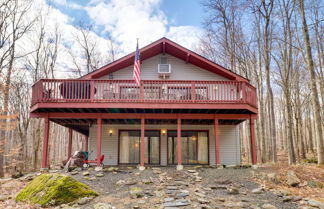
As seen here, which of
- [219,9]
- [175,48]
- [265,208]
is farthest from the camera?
[219,9]

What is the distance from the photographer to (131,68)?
1317cm

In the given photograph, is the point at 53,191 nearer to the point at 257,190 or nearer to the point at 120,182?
the point at 120,182

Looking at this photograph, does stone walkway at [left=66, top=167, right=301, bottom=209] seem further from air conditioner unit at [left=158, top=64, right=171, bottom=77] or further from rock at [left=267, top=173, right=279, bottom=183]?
air conditioner unit at [left=158, top=64, right=171, bottom=77]

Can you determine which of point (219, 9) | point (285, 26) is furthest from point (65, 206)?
point (219, 9)

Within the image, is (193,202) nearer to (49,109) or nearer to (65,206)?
(65,206)

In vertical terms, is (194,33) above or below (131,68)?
above

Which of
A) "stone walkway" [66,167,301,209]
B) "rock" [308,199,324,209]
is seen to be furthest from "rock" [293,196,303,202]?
"rock" [308,199,324,209]

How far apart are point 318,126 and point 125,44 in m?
22.7

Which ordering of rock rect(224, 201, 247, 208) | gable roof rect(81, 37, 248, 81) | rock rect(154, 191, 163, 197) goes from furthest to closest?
gable roof rect(81, 37, 248, 81), rock rect(154, 191, 163, 197), rock rect(224, 201, 247, 208)

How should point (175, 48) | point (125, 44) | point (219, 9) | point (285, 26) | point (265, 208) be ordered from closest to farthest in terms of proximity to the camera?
1. point (265, 208)
2. point (175, 48)
3. point (285, 26)
4. point (219, 9)
5. point (125, 44)

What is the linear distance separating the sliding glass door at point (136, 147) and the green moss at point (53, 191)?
617 centimetres

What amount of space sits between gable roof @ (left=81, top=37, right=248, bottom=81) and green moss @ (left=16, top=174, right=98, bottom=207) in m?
6.72

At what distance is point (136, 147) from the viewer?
42.5 ft

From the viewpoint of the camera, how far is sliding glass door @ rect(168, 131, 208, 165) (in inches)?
506
